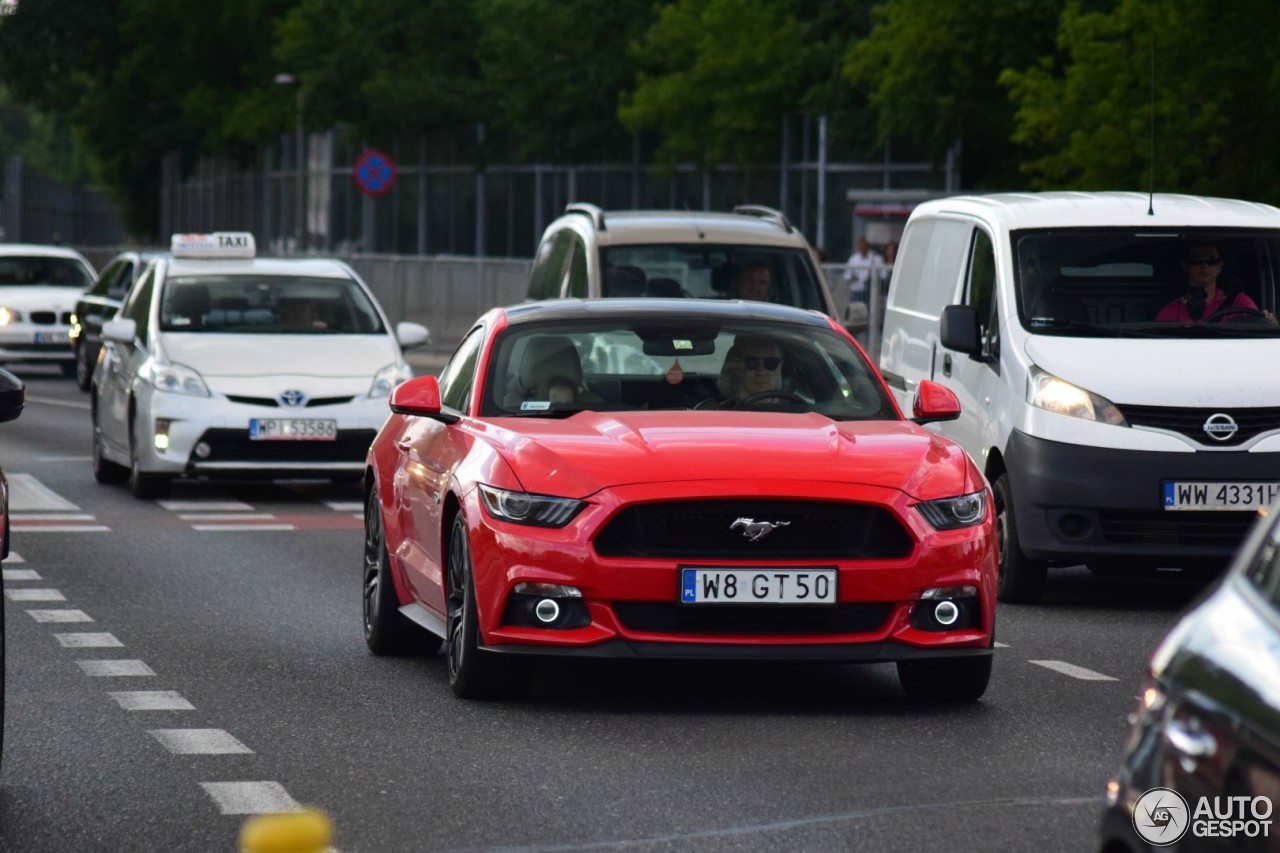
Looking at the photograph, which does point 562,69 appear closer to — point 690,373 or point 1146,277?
point 1146,277

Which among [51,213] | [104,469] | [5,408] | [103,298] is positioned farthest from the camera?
[51,213]

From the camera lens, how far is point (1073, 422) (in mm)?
12625

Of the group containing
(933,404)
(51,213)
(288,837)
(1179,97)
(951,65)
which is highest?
(951,65)

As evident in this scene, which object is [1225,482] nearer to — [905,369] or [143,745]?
[905,369]

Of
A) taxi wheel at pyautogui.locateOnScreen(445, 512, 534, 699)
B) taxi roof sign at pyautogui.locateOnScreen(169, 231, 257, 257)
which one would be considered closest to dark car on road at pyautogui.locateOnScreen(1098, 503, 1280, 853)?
taxi wheel at pyautogui.locateOnScreen(445, 512, 534, 699)

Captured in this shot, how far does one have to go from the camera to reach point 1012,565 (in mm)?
12977

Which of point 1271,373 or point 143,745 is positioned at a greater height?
point 1271,373

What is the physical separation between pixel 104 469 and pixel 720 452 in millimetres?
11512

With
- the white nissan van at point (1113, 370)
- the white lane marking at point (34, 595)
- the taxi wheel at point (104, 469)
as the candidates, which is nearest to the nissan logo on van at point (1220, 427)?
the white nissan van at point (1113, 370)

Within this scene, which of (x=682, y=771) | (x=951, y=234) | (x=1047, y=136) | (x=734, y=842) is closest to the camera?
(x=734, y=842)

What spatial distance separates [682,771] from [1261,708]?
4456 mm

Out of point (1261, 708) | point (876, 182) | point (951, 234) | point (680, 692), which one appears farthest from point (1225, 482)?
point (876, 182)

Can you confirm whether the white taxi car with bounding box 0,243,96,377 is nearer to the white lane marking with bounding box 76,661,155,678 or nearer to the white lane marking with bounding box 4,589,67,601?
the white lane marking with bounding box 4,589,67,601

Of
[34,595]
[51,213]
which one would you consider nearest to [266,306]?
[34,595]
